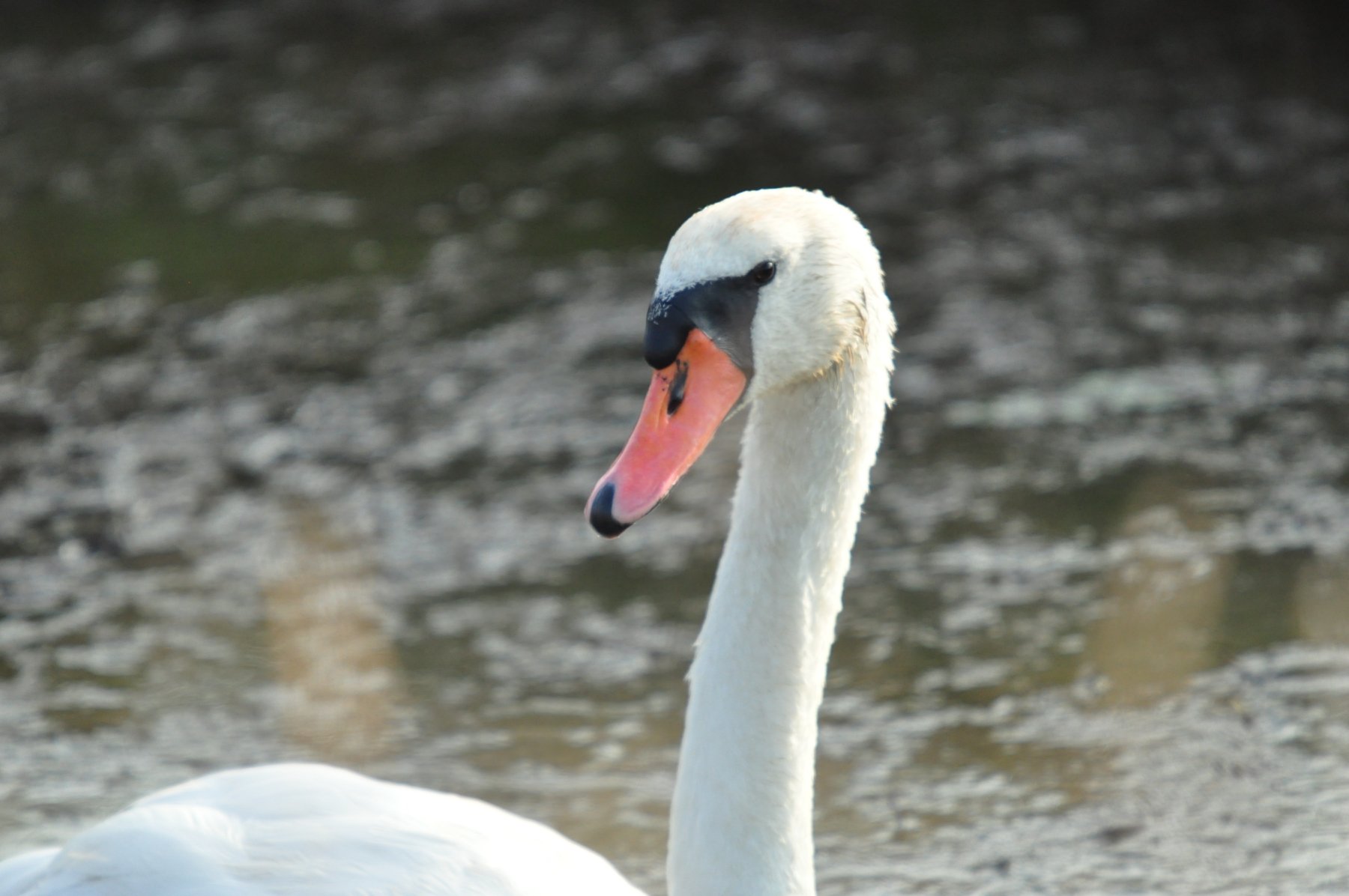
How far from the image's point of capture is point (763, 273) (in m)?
2.85

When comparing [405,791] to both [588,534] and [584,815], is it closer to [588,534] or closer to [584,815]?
[584,815]

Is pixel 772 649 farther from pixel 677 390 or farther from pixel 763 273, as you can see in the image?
pixel 763 273

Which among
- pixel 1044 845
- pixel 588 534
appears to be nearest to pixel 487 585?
pixel 588 534

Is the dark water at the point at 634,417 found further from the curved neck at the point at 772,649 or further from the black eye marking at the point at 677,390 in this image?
the black eye marking at the point at 677,390

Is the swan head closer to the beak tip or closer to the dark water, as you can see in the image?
the beak tip

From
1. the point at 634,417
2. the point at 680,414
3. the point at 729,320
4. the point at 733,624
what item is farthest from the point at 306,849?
the point at 634,417

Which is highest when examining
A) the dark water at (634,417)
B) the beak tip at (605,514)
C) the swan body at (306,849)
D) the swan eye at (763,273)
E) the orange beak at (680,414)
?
the dark water at (634,417)

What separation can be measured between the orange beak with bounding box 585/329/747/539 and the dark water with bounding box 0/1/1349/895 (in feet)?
5.37

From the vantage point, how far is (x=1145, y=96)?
9.84 meters

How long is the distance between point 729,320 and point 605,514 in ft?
1.25

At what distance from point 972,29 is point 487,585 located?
681 cm

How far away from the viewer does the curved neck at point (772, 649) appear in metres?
2.95

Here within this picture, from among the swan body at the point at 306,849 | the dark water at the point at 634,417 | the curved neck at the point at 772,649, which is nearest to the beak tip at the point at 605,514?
the curved neck at the point at 772,649

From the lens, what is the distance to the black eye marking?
2.85 meters
